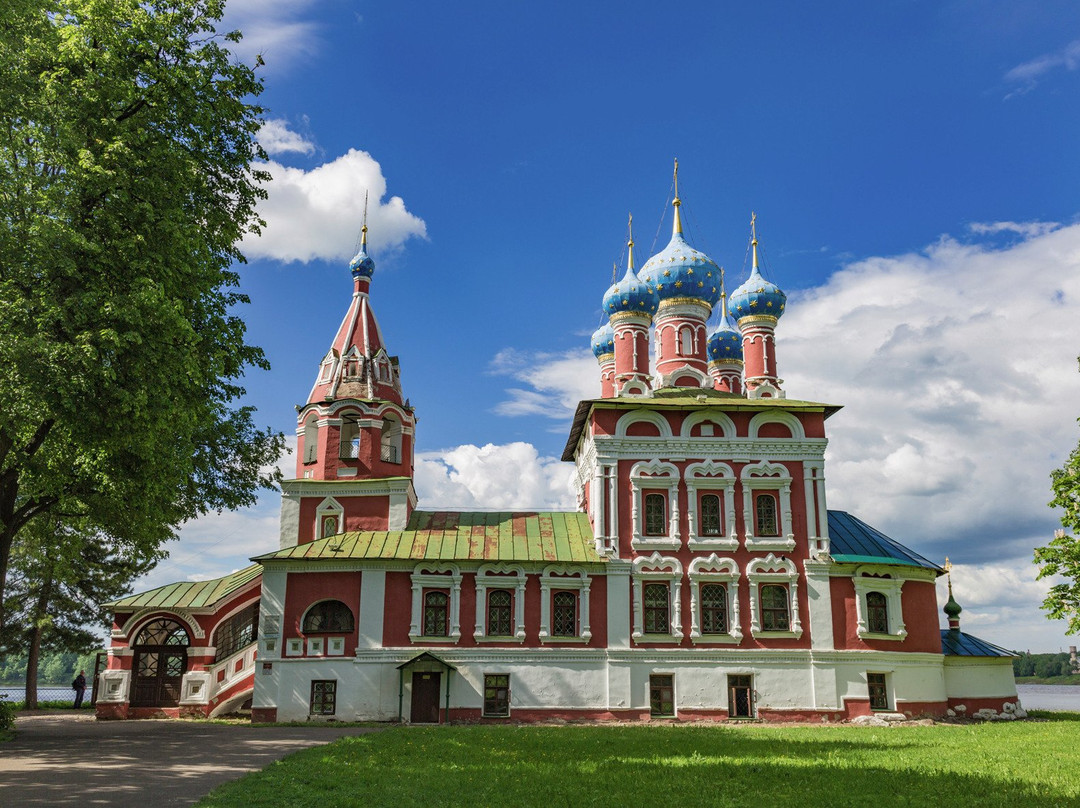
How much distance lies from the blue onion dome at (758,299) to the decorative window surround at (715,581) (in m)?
10.0

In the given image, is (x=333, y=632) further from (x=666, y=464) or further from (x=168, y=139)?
(x=168, y=139)

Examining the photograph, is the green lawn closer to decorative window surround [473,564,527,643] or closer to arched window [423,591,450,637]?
decorative window surround [473,564,527,643]

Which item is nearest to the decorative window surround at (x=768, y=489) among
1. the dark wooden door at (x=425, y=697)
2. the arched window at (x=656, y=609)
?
the arched window at (x=656, y=609)

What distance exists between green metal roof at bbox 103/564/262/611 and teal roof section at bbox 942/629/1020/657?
2124 cm

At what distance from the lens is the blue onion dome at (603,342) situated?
122ft

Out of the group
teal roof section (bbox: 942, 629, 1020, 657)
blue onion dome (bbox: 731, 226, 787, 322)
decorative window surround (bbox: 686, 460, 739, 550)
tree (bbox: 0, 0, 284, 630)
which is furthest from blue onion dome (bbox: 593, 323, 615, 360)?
tree (bbox: 0, 0, 284, 630)

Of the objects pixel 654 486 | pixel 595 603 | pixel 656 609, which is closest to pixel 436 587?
pixel 595 603

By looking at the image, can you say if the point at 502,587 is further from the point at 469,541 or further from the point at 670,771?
the point at 670,771

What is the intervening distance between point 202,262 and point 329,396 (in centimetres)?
1268

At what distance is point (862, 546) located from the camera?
1065 inches

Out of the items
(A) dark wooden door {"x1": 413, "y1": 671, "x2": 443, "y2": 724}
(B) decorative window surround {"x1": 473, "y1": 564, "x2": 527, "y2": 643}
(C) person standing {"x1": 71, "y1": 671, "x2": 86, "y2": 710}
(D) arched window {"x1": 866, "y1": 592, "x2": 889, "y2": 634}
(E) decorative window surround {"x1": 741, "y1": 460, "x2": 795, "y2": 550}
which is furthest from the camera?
(C) person standing {"x1": 71, "y1": 671, "x2": 86, "y2": 710}

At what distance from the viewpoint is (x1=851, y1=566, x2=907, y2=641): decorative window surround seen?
25453mm

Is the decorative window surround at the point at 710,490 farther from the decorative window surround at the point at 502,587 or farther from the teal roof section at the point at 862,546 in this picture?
the decorative window surround at the point at 502,587

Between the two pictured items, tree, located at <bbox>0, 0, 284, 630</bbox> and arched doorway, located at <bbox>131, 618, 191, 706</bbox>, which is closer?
tree, located at <bbox>0, 0, 284, 630</bbox>
